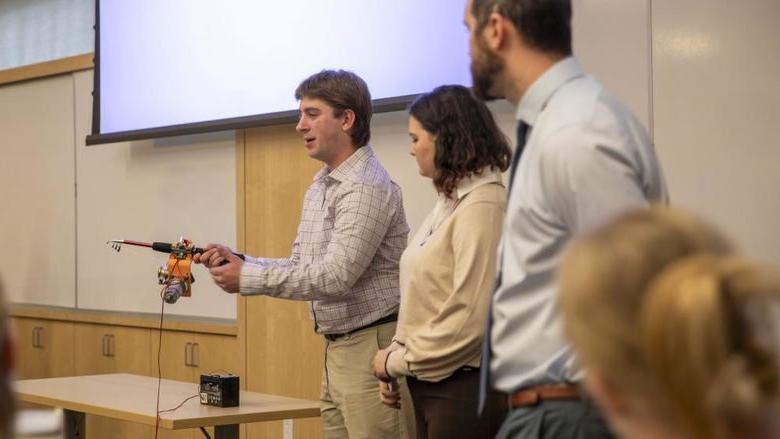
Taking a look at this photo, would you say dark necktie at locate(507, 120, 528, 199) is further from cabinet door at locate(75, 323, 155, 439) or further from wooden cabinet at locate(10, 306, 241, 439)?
cabinet door at locate(75, 323, 155, 439)

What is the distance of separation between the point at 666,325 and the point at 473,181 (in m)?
1.88

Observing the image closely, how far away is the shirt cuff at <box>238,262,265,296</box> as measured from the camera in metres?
3.26

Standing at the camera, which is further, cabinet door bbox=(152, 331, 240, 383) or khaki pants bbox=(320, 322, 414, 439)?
cabinet door bbox=(152, 331, 240, 383)

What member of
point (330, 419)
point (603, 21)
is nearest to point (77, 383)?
point (330, 419)

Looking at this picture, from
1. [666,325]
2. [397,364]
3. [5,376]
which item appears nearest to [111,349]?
[397,364]

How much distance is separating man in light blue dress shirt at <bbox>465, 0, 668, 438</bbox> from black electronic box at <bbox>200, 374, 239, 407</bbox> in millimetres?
1642

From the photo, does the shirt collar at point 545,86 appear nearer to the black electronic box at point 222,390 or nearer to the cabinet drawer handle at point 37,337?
the black electronic box at point 222,390

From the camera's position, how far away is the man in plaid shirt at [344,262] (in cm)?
321

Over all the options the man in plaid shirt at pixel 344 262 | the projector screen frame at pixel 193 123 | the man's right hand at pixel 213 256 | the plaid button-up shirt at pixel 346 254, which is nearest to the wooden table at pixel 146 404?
the man in plaid shirt at pixel 344 262

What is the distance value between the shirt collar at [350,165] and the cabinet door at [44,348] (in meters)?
3.13

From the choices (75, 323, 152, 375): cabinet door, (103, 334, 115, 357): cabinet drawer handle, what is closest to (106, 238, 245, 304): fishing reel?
(75, 323, 152, 375): cabinet door

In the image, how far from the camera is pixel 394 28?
425cm

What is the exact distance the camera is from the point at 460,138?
110 inches

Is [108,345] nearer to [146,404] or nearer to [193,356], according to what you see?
[193,356]
